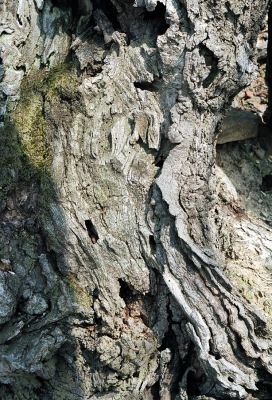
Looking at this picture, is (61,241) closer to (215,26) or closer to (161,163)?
(161,163)

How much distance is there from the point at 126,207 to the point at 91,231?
20cm

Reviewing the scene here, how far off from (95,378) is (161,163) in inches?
42.5

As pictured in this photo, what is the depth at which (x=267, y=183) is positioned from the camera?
3.14 meters

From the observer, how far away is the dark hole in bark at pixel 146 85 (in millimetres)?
2387

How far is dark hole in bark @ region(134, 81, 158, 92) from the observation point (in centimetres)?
239

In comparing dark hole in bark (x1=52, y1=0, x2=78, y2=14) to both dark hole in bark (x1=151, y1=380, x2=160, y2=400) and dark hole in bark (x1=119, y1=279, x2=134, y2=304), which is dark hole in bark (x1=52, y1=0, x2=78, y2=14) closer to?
dark hole in bark (x1=119, y1=279, x2=134, y2=304)

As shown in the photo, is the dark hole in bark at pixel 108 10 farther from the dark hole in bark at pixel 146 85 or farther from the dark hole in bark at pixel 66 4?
the dark hole in bark at pixel 146 85

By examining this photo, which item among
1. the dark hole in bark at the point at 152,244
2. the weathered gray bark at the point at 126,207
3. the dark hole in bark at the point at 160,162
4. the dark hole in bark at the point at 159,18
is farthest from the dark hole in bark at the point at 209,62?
the dark hole in bark at the point at 152,244

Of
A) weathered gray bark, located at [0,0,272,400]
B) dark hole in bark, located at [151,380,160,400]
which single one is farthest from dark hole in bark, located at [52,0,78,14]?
dark hole in bark, located at [151,380,160,400]

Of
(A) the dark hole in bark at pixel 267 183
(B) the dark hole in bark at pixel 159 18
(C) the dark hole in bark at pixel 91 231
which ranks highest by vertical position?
(B) the dark hole in bark at pixel 159 18

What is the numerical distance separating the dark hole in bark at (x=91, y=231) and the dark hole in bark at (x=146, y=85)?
669 mm

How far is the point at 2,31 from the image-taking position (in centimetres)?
248

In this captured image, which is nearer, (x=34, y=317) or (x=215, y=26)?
(x=215, y=26)

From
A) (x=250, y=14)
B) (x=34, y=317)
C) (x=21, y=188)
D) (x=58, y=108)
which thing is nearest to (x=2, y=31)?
(x=58, y=108)
